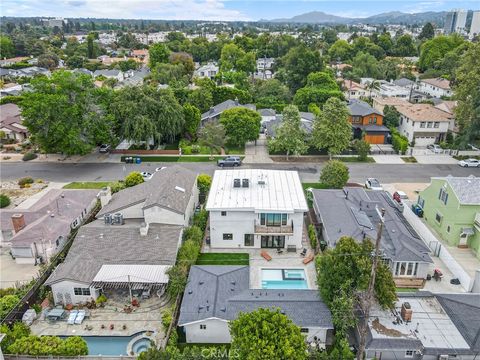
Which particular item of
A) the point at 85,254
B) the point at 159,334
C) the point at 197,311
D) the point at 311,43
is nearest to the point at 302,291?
the point at 197,311

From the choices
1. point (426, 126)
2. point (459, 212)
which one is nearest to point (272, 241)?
point (459, 212)

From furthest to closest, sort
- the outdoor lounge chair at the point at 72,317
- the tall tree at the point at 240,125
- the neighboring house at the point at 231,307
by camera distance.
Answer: the tall tree at the point at 240,125 → the outdoor lounge chair at the point at 72,317 → the neighboring house at the point at 231,307

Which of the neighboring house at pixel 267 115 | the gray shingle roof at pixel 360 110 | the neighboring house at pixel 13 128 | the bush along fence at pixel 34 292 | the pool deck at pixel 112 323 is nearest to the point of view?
the pool deck at pixel 112 323

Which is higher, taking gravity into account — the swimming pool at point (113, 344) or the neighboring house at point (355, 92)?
the neighboring house at point (355, 92)

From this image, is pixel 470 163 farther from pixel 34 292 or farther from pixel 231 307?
pixel 34 292

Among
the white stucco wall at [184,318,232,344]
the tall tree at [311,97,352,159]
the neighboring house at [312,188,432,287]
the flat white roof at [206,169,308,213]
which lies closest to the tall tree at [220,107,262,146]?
the tall tree at [311,97,352,159]

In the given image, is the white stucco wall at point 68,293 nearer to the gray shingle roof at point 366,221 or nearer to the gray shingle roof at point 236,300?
the gray shingle roof at point 236,300

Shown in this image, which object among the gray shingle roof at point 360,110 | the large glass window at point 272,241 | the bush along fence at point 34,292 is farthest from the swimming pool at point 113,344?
the gray shingle roof at point 360,110

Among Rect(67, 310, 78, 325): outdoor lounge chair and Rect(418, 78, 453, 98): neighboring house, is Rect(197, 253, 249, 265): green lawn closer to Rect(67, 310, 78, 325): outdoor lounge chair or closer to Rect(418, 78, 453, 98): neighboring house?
Rect(67, 310, 78, 325): outdoor lounge chair
